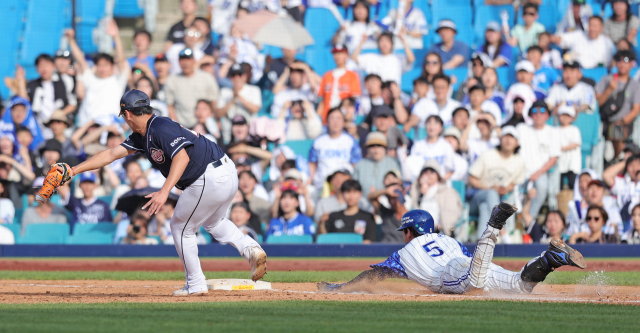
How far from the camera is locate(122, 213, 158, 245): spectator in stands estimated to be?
12.4 meters

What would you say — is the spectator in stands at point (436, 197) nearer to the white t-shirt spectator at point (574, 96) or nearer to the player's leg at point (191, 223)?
the white t-shirt spectator at point (574, 96)

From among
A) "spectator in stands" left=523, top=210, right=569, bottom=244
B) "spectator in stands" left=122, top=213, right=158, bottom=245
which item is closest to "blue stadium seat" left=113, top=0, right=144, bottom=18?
"spectator in stands" left=122, top=213, right=158, bottom=245

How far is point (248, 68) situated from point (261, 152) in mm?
1914

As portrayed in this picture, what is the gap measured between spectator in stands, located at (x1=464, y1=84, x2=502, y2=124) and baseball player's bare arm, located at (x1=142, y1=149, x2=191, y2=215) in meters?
7.94

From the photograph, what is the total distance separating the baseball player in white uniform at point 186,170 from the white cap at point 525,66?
8.43 m

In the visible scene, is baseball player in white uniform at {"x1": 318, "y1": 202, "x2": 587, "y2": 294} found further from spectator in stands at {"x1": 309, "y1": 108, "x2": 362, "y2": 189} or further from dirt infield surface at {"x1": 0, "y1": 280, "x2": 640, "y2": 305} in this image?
spectator in stands at {"x1": 309, "y1": 108, "x2": 362, "y2": 189}

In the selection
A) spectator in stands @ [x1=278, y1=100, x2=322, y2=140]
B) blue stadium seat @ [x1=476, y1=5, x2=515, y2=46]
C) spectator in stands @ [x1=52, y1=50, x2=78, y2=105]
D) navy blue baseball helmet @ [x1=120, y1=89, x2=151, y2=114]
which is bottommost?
navy blue baseball helmet @ [x1=120, y1=89, x2=151, y2=114]

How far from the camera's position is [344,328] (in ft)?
15.9

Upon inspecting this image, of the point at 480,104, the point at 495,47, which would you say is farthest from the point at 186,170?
the point at 495,47

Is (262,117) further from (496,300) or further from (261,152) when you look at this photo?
(496,300)

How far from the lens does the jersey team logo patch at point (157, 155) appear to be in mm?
6645

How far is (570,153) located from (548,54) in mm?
2525

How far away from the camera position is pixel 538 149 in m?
12.9

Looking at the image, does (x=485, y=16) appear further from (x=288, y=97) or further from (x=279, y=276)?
(x=279, y=276)
